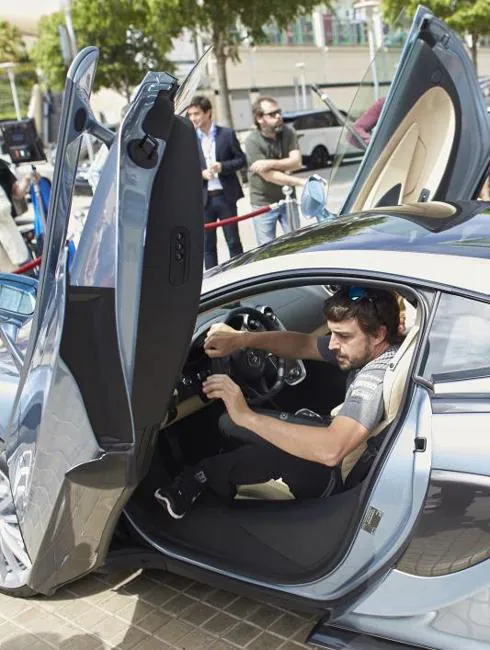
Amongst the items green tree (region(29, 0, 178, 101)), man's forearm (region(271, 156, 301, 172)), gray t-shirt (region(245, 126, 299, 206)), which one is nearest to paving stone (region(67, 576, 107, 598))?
man's forearm (region(271, 156, 301, 172))

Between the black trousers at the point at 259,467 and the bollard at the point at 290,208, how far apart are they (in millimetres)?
3800

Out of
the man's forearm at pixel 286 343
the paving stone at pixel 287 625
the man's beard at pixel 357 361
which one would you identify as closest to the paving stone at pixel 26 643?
the paving stone at pixel 287 625

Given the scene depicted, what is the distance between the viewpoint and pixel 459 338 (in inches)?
84.3

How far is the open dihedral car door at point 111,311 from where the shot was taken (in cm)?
218

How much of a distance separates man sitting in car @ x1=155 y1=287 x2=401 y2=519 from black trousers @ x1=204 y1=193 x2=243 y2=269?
3809 millimetres

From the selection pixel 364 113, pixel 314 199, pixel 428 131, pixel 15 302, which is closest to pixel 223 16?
pixel 364 113

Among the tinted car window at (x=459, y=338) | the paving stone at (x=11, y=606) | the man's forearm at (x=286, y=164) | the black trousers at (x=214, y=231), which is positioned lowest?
the paving stone at (x=11, y=606)

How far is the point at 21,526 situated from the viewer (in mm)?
2607

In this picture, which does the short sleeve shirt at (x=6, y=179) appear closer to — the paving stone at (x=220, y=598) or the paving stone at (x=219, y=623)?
the paving stone at (x=220, y=598)

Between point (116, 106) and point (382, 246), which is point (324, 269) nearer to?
point (382, 246)

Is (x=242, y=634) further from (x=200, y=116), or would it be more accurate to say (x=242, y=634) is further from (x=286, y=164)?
(x=200, y=116)

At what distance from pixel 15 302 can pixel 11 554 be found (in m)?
1.22

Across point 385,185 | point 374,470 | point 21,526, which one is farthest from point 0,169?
point 374,470

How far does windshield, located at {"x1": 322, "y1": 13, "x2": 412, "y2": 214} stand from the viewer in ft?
15.4
